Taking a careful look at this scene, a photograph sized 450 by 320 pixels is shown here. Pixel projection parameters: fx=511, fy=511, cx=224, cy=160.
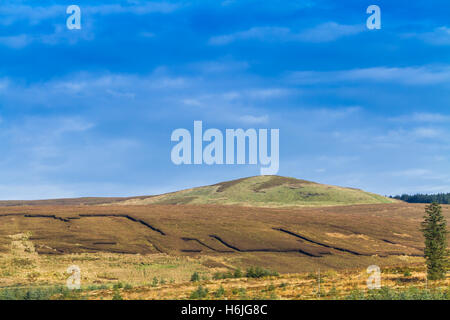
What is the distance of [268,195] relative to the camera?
6511 inches

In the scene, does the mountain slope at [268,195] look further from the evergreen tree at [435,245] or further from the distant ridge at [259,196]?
the evergreen tree at [435,245]

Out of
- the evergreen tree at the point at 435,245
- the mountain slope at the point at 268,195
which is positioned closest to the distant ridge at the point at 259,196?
the mountain slope at the point at 268,195

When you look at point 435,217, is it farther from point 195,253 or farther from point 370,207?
point 370,207

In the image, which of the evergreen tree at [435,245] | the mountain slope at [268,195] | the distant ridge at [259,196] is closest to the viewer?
the evergreen tree at [435,245]

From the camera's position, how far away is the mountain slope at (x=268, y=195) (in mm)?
155875

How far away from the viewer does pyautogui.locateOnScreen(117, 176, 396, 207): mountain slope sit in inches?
6137

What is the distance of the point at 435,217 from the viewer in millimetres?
34156

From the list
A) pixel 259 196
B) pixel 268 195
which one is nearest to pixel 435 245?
pixel 259 196

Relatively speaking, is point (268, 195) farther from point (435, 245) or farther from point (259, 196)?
point (435, 245)

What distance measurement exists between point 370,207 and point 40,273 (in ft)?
330

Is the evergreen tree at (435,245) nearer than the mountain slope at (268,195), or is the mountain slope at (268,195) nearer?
the evergreen tree at (435,245)

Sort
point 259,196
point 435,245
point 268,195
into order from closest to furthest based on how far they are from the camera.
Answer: point 435,245
point 259,196
point 268,195
